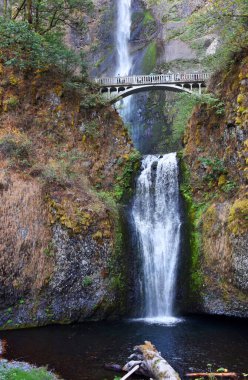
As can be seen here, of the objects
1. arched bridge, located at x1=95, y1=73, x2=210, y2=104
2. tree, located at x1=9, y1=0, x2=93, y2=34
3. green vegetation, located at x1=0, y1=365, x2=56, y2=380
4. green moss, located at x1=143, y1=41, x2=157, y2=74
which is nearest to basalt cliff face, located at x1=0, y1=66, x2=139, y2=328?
arched bridge, located at x1=95, y1=73, x2=210, y2=104

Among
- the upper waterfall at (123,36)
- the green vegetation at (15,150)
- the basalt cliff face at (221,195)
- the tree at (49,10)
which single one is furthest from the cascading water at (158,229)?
the upper waterfall at (123,36)

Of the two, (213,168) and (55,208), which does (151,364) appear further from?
(213,168)

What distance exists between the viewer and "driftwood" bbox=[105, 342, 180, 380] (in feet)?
30.6

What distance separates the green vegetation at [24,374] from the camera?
890 centimetres

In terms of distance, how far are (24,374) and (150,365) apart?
3154 millimetres

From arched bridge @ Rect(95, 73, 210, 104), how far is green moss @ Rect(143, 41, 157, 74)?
11927mm

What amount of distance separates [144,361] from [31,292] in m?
6.86

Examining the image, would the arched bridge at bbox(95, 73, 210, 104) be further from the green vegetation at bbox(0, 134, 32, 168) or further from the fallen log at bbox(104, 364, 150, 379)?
the fallen log at bbox(104, 364, 150, 379)

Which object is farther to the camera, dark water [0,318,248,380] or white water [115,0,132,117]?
white water [115,0,132,117]

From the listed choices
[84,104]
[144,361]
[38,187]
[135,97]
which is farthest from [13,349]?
[135,97]

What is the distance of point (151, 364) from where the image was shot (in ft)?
32.5

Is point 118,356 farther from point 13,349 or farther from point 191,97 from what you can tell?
point 191,97

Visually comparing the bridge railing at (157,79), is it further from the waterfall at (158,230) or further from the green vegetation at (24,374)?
the green vegetation at (24,374)

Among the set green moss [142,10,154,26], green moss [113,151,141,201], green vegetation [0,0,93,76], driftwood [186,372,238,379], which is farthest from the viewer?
green moss [142,10,154,26]
